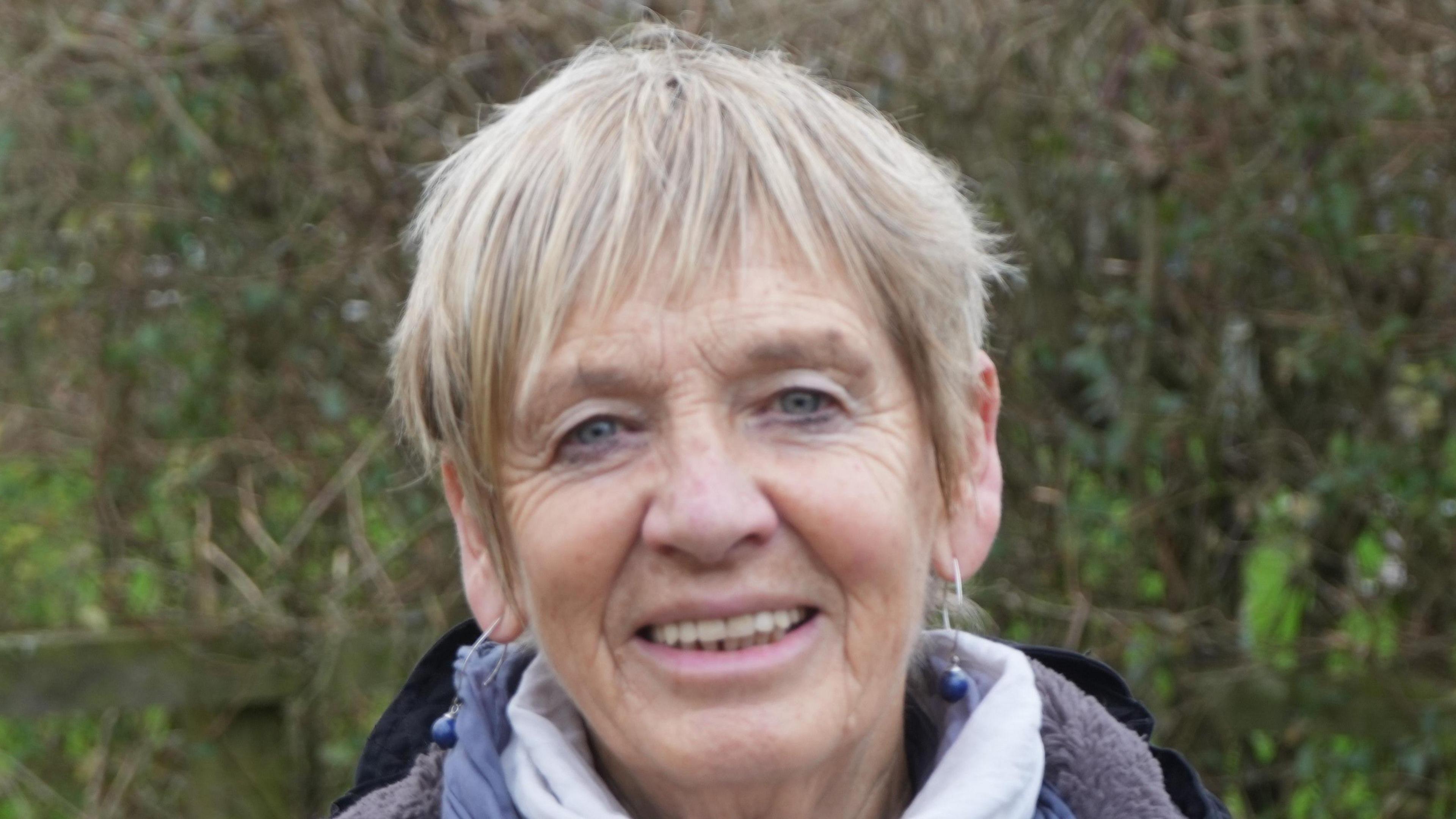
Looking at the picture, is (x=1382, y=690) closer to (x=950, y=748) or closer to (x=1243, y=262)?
(x=1243, y=262)

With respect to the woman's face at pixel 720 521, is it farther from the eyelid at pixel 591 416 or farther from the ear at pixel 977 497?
the ear at pixel 977 497

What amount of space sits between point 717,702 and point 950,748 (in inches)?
15.0

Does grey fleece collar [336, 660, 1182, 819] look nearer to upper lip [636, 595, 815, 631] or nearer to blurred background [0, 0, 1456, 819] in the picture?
upper lip [636, 595, 815, 631]

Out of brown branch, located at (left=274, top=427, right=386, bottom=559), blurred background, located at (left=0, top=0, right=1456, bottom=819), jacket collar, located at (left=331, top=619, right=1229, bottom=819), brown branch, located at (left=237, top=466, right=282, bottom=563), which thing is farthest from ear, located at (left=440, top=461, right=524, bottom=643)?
brown branch, located at (left=237, top=466, right=282, bottom=563)

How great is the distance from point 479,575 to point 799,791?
484 millimetres

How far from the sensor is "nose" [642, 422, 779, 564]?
1.52m

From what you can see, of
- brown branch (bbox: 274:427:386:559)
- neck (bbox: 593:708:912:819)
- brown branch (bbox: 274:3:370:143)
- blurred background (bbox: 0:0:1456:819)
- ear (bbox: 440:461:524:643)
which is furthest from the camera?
brown branch (bbox: 274:427:386:559)

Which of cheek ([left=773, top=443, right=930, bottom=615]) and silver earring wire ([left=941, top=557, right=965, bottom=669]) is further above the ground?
cheek ([left=773, top=443, right=930, bottom=615])

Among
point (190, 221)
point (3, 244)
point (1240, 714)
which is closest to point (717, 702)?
point (1240, 714)

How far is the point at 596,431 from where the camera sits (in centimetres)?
161

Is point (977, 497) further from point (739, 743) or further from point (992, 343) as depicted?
point (992, 343)

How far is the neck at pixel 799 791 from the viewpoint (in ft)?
5.54

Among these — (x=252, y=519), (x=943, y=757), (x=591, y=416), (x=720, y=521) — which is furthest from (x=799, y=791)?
(x=252, y=519)

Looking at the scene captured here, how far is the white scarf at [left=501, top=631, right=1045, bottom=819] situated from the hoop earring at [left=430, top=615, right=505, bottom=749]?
0.05 meters
